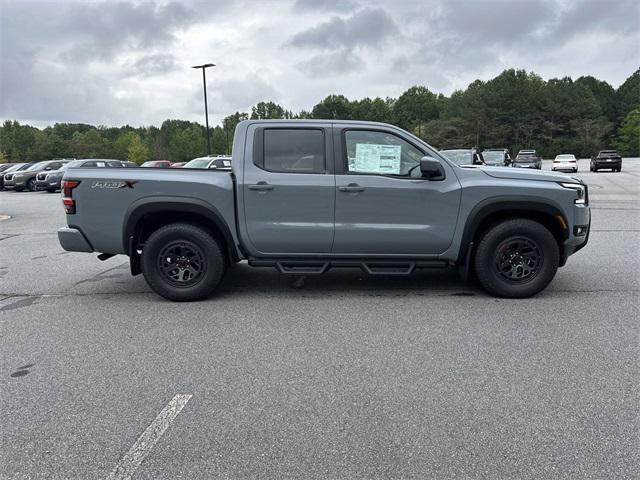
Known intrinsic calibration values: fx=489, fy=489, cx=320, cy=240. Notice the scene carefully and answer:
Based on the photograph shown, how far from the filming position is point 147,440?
2.82 m

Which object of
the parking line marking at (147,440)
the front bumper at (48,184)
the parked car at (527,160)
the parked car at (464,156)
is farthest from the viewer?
the parked car at (527,160)

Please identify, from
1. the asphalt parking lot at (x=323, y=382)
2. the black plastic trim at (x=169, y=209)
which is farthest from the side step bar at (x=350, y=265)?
the black plastic trim at (x=169, y=209)

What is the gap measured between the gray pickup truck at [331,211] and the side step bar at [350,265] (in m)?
0.01

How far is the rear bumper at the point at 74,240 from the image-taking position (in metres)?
5.44

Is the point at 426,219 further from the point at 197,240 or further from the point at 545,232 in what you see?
the point at 197,240

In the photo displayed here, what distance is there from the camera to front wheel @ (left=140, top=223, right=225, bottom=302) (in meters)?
5.39

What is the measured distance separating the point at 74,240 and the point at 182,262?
3.99ft

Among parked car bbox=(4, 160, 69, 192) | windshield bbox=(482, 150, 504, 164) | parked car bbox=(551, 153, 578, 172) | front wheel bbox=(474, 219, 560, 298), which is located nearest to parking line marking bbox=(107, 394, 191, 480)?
front wheel bbox=(474, 219, 560, 298)

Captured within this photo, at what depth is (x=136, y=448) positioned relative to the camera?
2742 millimetres

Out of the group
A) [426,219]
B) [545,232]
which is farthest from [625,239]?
[426,219]

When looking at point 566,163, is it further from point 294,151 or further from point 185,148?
point 185,148

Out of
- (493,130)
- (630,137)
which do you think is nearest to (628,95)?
(630,137)

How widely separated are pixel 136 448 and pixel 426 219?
3615mm

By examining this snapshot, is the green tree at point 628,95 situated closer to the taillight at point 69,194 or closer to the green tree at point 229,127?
the green tree at point 229,127
